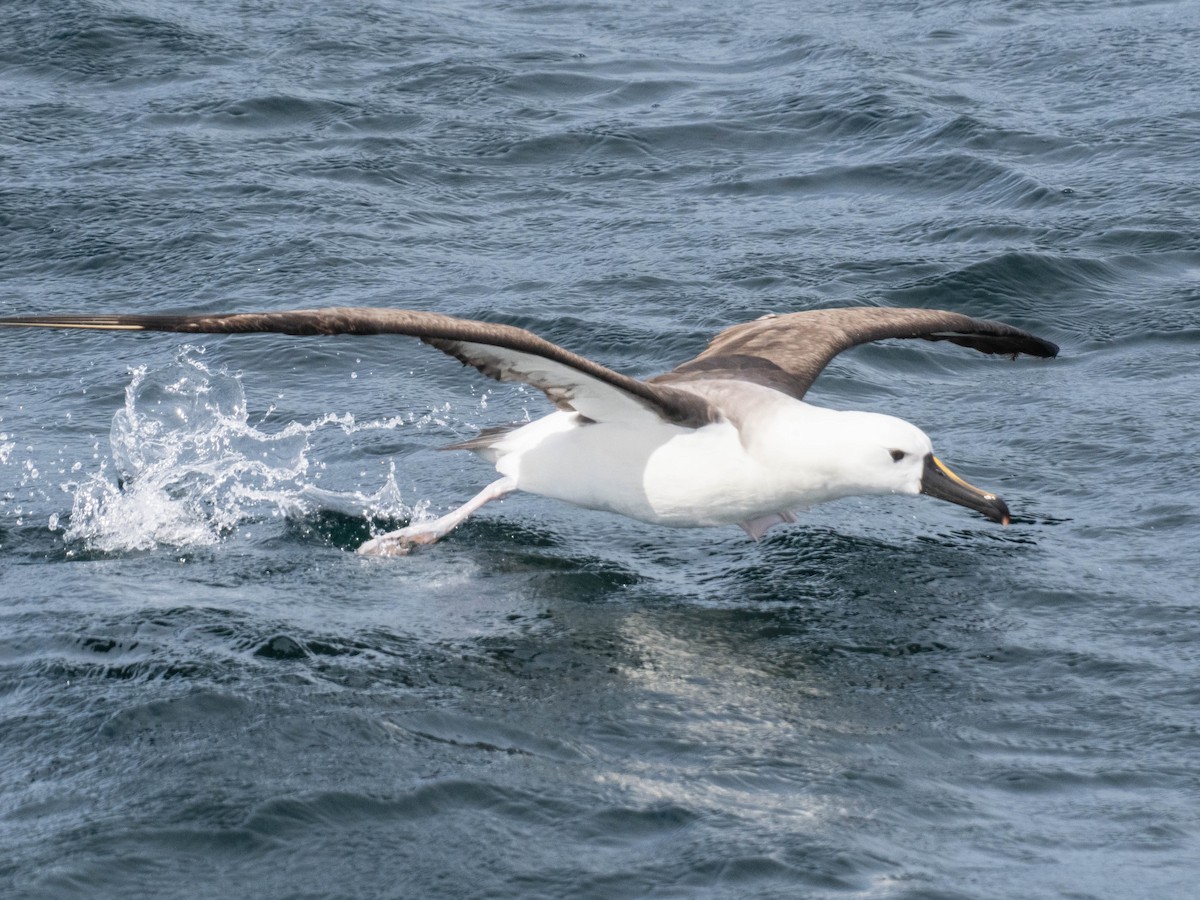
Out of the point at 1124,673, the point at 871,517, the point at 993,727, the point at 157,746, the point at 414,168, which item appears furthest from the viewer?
the point at 414,168

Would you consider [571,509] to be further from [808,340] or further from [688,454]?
[808,340]

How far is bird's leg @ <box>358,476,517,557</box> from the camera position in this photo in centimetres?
896

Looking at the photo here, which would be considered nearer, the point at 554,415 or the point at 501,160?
the point at 554,415

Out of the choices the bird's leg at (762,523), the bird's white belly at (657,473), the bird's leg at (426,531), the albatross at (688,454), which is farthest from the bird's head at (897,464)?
the bird's leg at (426,531)

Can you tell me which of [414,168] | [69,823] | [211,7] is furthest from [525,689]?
[211,7]

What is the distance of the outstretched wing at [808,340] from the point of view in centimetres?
952

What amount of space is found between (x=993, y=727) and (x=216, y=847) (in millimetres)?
3174

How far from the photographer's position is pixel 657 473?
27.8 ft

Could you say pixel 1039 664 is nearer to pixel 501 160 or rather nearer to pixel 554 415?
pixel 554 415

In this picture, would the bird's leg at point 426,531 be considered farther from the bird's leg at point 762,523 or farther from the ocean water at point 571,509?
the bird's leg at point 762,523

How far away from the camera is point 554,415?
9.02 meters

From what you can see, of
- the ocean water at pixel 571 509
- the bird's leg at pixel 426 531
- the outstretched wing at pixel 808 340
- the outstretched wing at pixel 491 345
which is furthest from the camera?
the outstretched wing at pixel 808 340

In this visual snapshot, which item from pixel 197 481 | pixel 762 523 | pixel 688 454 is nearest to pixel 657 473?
pixel 688 454

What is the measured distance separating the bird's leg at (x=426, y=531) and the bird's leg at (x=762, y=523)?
1254 mm
